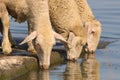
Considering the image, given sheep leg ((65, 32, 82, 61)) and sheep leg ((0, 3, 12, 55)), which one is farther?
sheep leg ((65, 32, 82, 61))

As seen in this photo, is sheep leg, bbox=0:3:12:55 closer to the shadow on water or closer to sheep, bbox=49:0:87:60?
the shadow on water

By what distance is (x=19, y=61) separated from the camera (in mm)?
17062

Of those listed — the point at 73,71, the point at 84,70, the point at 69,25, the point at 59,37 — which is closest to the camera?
the point at 59,37

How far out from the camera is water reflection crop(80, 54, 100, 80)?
55.5ft

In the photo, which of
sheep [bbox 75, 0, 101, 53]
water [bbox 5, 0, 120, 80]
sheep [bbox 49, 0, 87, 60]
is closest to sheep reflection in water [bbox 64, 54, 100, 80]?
water [bbox 5, 0, 120, 80]

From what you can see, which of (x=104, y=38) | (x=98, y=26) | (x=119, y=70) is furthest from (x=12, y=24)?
(x=119, y=70)

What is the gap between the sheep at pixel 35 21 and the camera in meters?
16.9

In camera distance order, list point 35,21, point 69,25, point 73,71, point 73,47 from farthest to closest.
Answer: point 69,25
point 73,47
point 73,71
point 35,21

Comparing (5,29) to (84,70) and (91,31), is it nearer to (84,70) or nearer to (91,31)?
(84,70)

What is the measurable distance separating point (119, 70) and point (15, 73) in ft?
8.63

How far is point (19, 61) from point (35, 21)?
1.08m

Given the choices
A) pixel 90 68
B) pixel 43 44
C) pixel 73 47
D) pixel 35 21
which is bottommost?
pixel 90 68

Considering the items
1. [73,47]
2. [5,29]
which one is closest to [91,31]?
[73,47]

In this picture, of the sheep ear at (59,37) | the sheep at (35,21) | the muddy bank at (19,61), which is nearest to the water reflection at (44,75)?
the sheep at (35,21)
